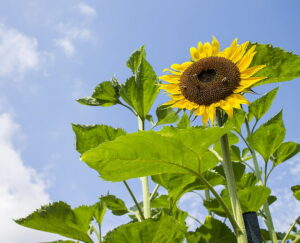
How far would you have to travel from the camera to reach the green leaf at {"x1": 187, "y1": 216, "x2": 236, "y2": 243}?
1.99m

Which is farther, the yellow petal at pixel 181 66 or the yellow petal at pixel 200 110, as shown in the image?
the yellow petal at pixel 181 66

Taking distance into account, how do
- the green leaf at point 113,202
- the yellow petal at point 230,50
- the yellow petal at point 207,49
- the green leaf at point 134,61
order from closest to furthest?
the yellow petal at point 230,50 → the yellow petal at point 207,49 → the green leaf at point 113,202 → the green leaf at point 134,61

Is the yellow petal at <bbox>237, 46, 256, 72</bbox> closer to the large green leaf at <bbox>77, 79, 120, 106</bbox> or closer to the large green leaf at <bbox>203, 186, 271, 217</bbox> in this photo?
the large green leaf at <bbox>203, 186, 271, 217</bbox>

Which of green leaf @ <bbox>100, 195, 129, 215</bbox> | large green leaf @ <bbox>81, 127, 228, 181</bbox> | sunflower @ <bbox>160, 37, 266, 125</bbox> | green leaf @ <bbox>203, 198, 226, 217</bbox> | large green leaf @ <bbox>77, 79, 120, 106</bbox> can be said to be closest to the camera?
large green leaf @ <bbox>81, 127, 228, 181</bbox>

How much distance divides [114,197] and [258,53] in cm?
126

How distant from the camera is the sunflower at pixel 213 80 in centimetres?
167

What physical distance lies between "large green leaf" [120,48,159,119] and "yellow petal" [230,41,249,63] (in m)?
0.76

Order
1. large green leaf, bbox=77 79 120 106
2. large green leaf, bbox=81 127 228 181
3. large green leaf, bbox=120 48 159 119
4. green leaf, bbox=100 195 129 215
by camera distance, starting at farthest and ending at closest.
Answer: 1. large green leaf, bbox=77 79 120 106
2. large green leaf, bbox=120 48 159 119
3. green leaf, bbox=100 195 129 215
4. large green leaf, bbox=81 127 228 181

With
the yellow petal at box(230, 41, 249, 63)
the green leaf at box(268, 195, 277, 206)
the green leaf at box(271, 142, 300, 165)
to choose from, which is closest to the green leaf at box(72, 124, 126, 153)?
the yellow petal at box(230, 41, 249, 63)

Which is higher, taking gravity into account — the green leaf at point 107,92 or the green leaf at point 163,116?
the green leaf at point 107,92

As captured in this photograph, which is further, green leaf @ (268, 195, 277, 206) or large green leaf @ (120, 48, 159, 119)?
green leaf @ (268, 195, 277, 206)

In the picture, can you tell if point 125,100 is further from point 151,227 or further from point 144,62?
point 151,227

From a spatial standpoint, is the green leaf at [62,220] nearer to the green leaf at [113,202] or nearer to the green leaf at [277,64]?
the green leaf at [113,202]

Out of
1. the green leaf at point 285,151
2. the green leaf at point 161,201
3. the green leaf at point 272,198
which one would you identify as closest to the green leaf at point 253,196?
the green leaf at point 285,151
